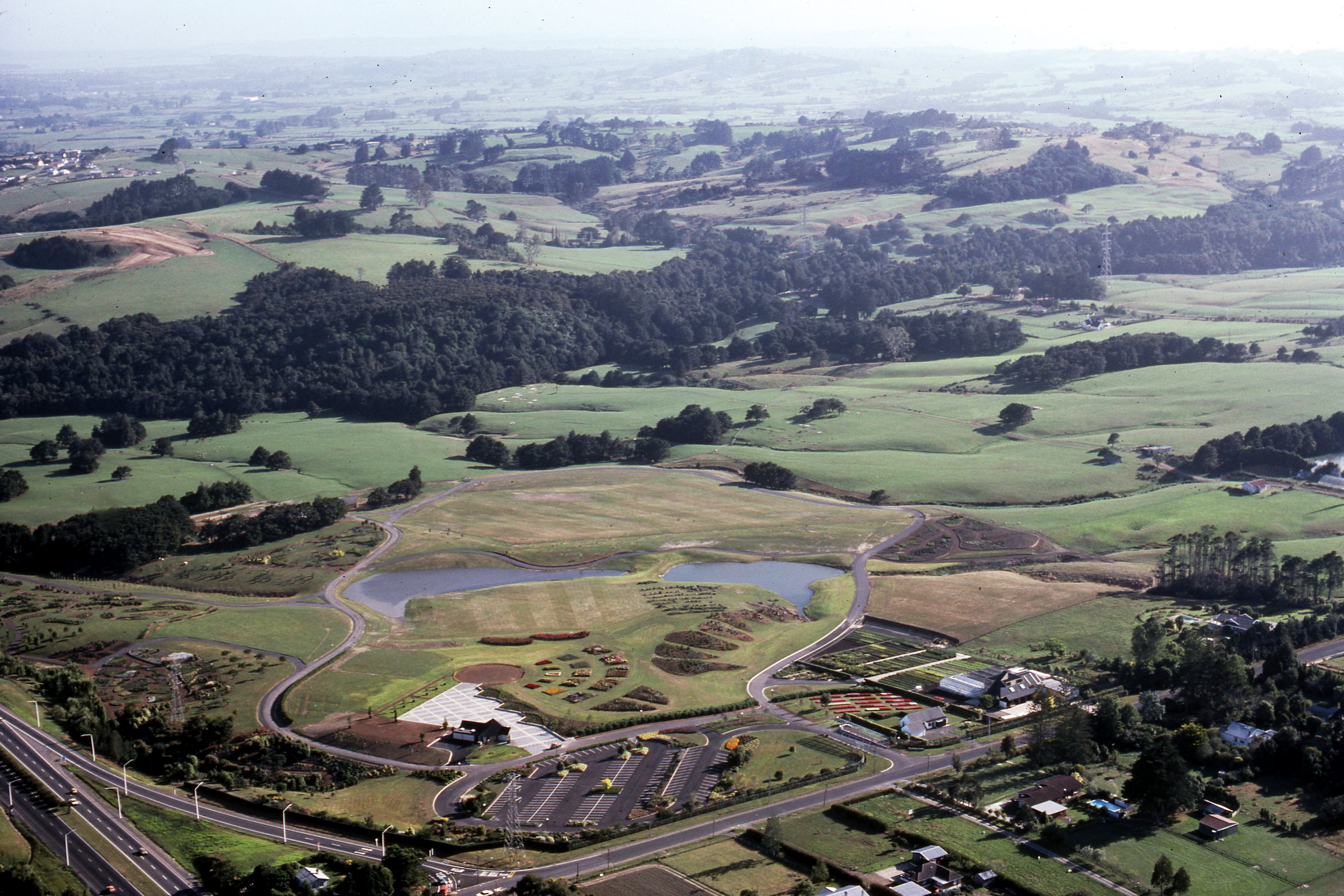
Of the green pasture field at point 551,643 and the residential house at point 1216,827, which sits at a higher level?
the residential house at point 1216,827

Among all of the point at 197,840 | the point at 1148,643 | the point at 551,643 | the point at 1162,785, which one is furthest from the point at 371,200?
the point at 1162,785

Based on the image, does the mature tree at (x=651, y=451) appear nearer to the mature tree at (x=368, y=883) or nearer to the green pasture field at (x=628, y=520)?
the green pasture field at (x=628, y=520)

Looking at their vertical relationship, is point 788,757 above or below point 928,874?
below

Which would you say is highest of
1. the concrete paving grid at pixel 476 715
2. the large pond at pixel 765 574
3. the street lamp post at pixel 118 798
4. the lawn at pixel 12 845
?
the lawn at pixel 12 845

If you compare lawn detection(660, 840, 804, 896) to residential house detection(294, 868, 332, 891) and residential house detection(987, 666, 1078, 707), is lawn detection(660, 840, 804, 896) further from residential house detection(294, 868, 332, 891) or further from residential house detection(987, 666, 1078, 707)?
residential house detection(987, 666, 1078, 707)

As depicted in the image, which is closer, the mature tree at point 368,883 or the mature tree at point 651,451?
the mature tree at point 368,883

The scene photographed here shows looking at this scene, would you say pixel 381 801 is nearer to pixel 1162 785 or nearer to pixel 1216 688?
pixel 1162 785

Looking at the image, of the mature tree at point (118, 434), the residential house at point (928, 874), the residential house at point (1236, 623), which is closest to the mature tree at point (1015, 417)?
the residential house at point (1236, 623)

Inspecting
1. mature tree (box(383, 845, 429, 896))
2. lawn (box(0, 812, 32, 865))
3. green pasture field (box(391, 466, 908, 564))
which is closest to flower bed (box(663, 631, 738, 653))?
green pasture field (box(391, 466, 908, 564))
